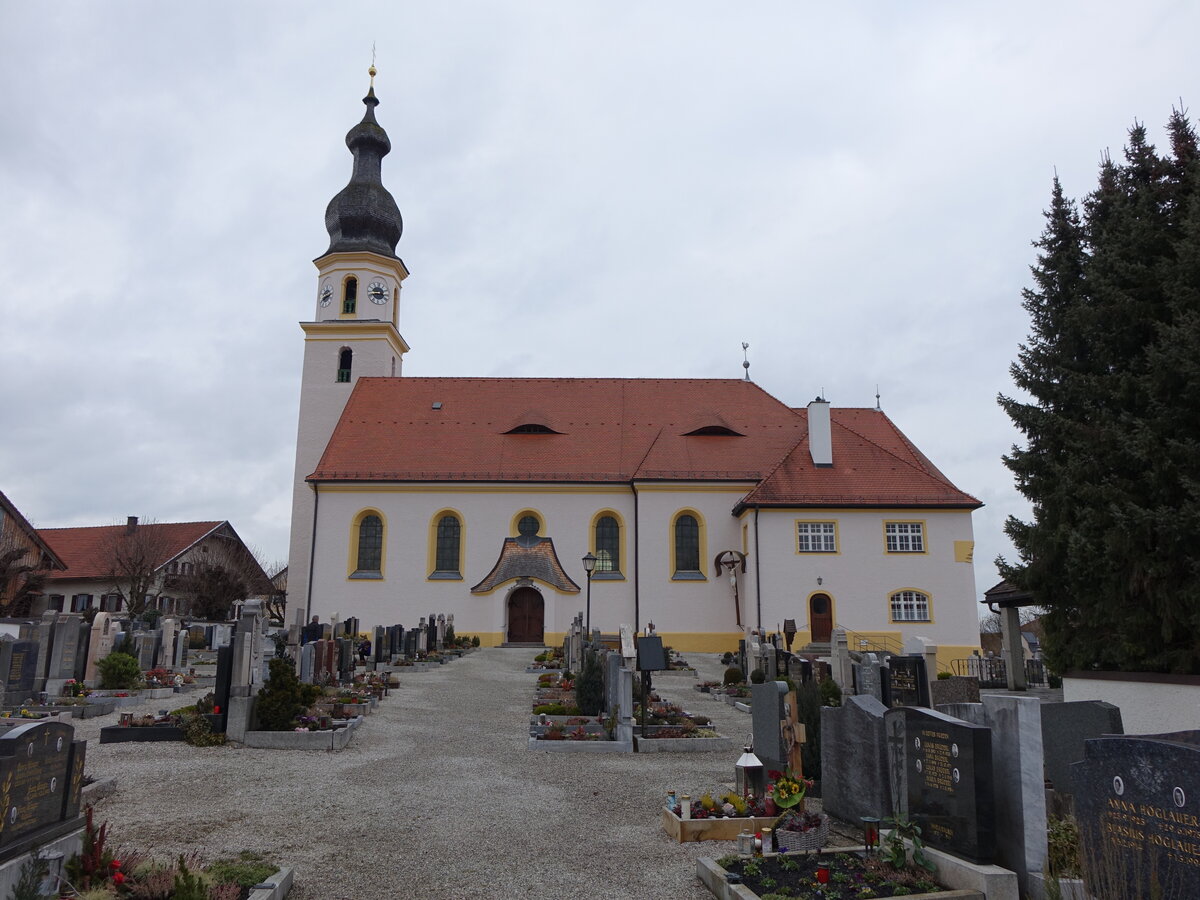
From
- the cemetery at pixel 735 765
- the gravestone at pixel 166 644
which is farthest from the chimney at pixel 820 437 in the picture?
the gravestone at pixel 166 644

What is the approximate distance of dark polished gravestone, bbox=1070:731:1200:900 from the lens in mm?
4758

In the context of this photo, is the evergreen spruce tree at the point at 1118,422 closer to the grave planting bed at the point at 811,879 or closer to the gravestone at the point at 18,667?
the grave planting bed at the point at 811,879

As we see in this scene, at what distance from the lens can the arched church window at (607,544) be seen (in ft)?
105

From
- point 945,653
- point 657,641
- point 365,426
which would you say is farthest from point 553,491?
point 657,641

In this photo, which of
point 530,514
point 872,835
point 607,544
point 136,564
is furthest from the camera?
point 136,564

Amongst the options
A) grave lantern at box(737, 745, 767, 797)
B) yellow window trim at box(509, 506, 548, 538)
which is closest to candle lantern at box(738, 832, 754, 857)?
grave lantern at box(737, 745, 767, 797)

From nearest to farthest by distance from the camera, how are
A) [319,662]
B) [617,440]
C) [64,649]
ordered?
1. [319,662]
2. [64,649]
3. [617,440]

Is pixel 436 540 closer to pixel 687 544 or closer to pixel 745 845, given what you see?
pixel 687 544

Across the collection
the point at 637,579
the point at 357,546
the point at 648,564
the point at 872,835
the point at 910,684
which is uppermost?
the point at 357,546

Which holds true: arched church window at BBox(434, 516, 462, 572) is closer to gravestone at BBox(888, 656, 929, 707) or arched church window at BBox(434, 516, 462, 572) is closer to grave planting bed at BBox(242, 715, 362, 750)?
grave planting bed at BBox(242, 715, 362, 750)

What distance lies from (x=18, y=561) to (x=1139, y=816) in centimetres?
4285

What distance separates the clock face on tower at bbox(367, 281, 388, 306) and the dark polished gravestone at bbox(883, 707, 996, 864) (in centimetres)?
3339

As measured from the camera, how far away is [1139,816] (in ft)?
16.6

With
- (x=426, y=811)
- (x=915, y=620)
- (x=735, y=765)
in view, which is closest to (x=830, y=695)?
(x=735, y=765)
